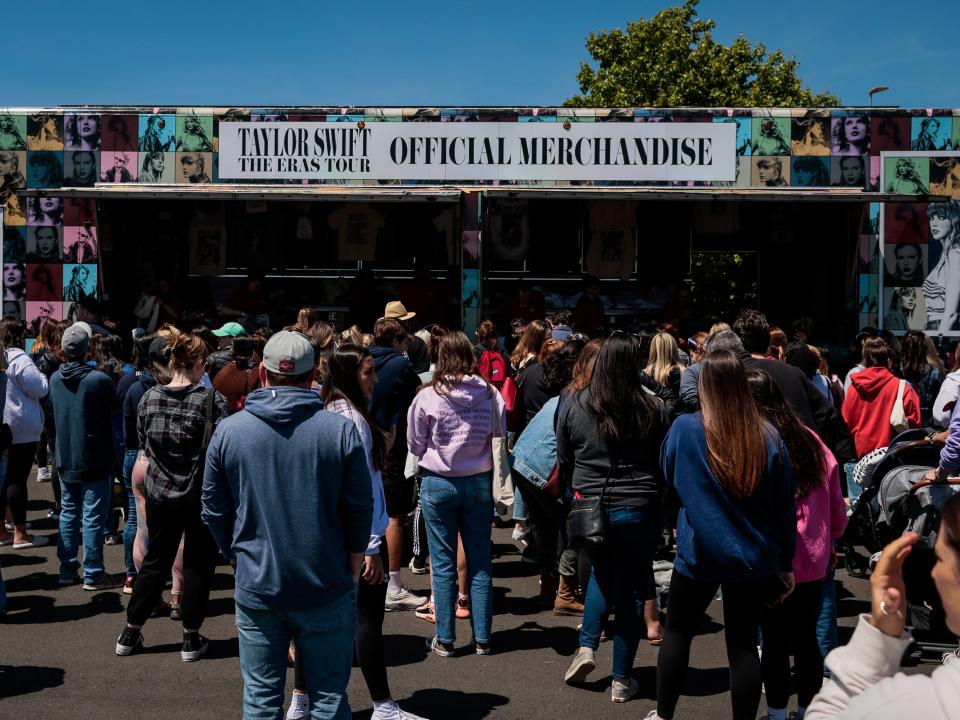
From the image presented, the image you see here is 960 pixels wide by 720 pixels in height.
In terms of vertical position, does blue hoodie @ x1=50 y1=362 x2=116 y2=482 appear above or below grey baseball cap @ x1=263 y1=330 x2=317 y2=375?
below

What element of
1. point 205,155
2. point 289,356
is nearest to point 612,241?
point 205,155

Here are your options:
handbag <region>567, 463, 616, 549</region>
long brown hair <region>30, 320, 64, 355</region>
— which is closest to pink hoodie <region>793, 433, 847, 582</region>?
handbag <region>567, 463, 616, 549</region>

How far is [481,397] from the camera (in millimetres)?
6031

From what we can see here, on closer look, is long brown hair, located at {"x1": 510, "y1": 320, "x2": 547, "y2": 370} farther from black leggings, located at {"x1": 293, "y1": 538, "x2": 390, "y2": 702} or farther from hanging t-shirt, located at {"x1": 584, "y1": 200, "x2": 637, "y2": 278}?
hanging t-shirt, located at {"x1": 584, "y1": 200, "x2": 637, "y2": 278}

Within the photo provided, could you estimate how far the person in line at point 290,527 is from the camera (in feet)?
12.0

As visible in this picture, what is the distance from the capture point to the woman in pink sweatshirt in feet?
15.0

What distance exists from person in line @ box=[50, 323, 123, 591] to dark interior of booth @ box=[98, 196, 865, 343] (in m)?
7.10

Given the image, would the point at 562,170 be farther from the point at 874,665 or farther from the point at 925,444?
the point at 874,665

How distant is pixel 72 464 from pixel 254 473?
13.6 feet

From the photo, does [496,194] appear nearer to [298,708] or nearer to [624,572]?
[624,572]

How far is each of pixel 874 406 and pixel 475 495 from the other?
175 inches

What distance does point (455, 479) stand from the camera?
588cm

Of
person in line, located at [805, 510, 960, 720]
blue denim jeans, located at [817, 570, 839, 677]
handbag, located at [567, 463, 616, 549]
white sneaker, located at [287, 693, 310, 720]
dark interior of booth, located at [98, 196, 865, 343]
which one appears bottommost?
white sneaker, located at [287, 693, 310, 720]

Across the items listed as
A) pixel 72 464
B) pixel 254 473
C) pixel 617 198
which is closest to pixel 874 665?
pixel 254 473
